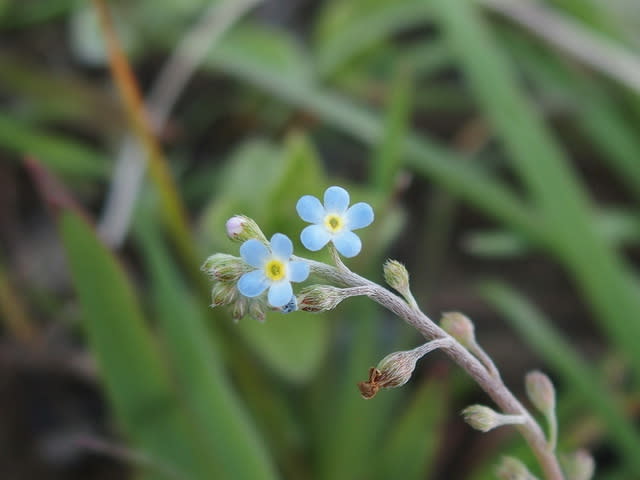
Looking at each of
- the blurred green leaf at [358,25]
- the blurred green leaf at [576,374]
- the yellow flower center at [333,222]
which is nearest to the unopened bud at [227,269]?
the yellow flower center at [333,222]

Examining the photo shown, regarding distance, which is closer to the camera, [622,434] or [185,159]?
[622,434]

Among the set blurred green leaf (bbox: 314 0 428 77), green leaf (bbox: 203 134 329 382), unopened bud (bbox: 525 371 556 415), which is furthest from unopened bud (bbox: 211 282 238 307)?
blurred green leaf (bbox: 314 0 428 77)

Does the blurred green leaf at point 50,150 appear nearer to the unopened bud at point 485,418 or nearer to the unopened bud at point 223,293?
the unopened bud at point 223,293

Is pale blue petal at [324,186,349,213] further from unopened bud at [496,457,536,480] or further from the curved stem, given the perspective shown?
unopened bud at [496,457,536,480]

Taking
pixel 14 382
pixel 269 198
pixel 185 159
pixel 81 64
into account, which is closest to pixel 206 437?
pixel 269 198

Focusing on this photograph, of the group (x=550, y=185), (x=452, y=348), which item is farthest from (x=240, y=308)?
(x=550, y=185)

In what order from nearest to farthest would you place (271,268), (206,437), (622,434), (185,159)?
(271,268), (206,437), (622,434), (185,159)

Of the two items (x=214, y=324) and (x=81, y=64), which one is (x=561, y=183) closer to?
(x=214, y=324)

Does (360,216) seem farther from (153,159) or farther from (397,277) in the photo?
(153,159)
